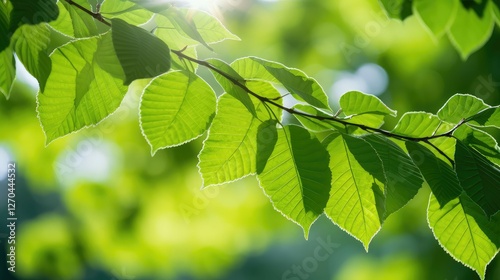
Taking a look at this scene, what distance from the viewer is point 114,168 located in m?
4.87

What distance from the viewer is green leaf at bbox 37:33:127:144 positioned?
615mm

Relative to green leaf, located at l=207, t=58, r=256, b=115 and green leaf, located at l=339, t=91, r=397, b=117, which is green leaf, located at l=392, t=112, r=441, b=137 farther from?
green leaf, located at l=207, t=58, r=256, b=115

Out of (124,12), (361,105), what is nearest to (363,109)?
(361,105)

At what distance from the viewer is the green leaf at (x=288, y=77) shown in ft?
2.06

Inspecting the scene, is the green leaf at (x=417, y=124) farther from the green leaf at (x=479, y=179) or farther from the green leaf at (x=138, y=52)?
the green leaf at (x=138, y=52)

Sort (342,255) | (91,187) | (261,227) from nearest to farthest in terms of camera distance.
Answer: (91,187), (261,227), (342,255)

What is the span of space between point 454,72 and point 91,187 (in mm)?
3699

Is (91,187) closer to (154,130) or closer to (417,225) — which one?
(417,225)

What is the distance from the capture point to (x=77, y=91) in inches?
24.8

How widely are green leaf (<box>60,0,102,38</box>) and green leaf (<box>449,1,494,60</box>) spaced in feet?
1.33

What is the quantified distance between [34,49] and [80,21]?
7 cm

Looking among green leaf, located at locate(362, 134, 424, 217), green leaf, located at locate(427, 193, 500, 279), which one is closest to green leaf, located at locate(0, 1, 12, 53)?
green leaf, located at locate(362, 134, 424, 217)

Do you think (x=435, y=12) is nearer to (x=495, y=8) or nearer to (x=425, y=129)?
(x=495, y=8)

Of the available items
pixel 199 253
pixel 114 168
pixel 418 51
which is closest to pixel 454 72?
pixel 418 51
